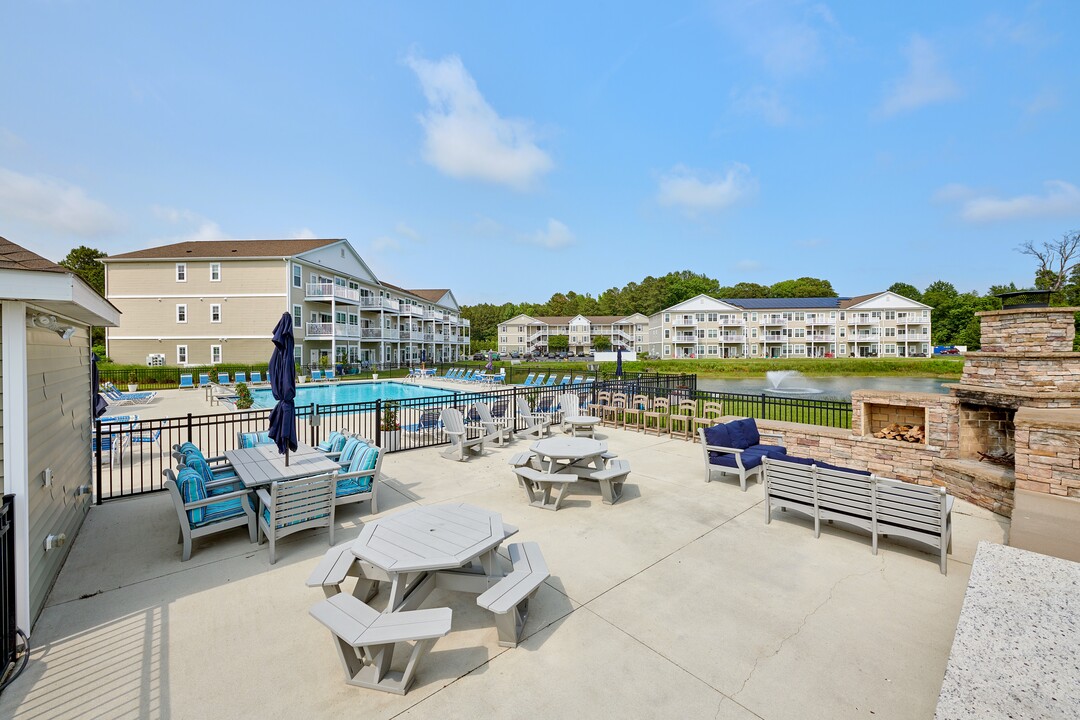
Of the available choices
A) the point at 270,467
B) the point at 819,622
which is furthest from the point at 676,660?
the point at 270,467

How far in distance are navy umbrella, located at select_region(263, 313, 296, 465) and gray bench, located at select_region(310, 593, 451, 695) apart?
3382 mm

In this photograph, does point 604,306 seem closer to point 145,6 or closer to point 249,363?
point 249,363

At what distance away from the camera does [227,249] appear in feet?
108

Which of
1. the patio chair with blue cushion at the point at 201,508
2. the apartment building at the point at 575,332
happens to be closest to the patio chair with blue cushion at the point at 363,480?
the patio chair with blue cushion at the point at 201,508

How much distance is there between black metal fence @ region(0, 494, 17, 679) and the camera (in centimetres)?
296

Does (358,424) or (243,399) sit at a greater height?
(243,399)

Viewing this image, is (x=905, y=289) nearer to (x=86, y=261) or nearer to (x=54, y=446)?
(x=54, y=446)

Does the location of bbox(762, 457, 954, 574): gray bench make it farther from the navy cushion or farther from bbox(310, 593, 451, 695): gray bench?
bbox(310, 593, 451, 695): gray bench

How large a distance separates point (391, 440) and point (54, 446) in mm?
5972

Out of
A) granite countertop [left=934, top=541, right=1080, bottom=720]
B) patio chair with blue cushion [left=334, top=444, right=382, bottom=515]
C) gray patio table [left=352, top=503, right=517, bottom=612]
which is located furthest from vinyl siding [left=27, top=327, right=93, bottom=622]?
granite countertop [left=934, top=541, right=1080, bottom=720]

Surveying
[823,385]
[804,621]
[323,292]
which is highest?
[323,292]

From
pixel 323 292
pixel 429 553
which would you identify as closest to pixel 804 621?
pixel 429 553

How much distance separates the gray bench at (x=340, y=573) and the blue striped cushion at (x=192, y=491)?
2.34 metres

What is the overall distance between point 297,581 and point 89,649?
1440 mm
